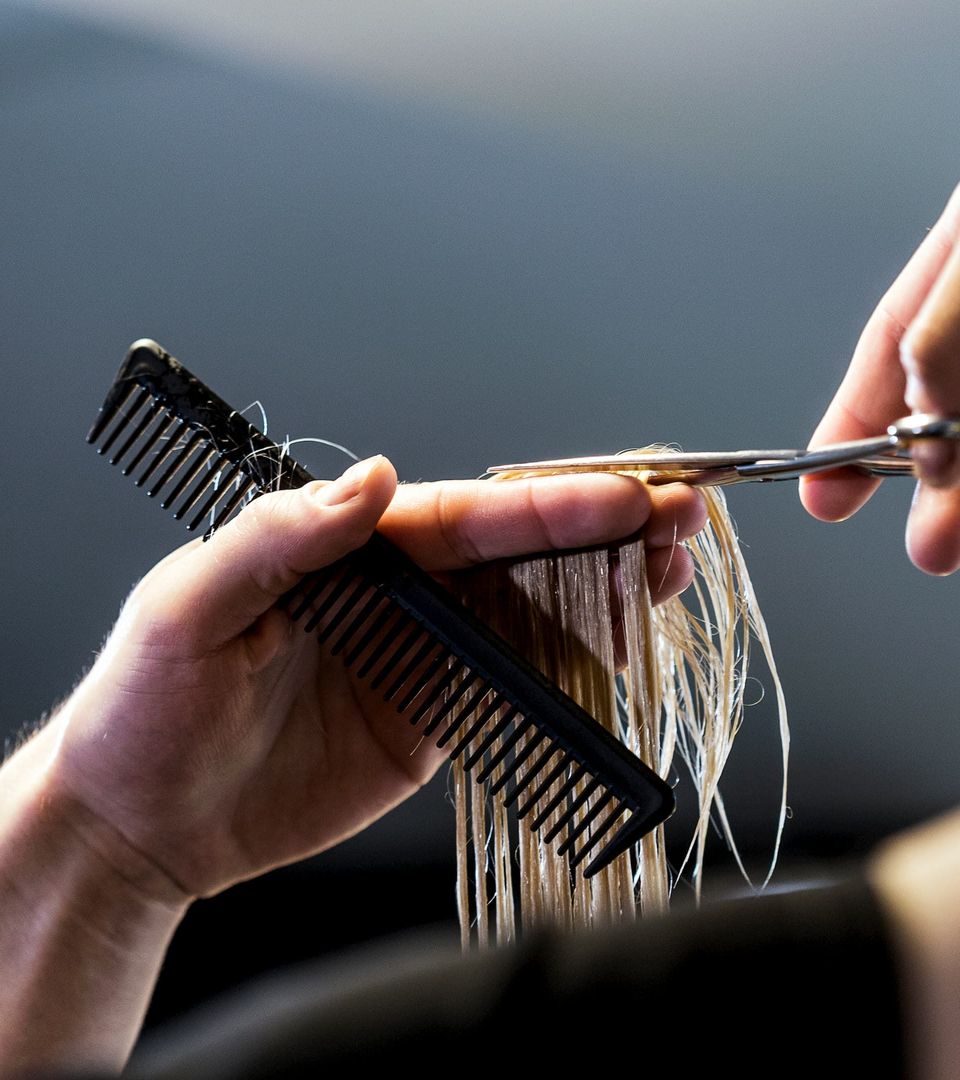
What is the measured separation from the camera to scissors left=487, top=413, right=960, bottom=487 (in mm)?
525

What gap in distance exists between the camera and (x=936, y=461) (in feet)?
1.73

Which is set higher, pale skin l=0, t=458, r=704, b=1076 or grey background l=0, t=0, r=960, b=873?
grey background l=0, t=0, r=960, b=873

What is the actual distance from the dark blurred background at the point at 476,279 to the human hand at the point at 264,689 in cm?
69

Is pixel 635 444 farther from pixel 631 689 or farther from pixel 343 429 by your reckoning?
pixel 631 689

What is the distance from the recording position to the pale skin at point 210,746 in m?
0.66

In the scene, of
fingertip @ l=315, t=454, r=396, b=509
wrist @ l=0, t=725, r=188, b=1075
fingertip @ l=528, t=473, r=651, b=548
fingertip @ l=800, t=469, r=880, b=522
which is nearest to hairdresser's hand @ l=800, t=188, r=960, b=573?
fingertip @ l=800, t=469, r=880, b=522

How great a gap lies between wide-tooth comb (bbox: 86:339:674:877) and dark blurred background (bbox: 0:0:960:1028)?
0.83m

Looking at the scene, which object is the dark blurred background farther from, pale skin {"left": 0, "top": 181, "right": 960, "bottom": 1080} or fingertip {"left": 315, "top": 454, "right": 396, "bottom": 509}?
fingertip {"left": 315, "top": 454, "right": 396, "bottom": 509}

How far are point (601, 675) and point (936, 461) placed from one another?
258 mm

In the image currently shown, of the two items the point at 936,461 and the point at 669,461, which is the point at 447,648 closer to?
the point at 669,461

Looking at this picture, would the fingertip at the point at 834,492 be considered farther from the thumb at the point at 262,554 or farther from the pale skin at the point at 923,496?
the thumb at the point at 262,554

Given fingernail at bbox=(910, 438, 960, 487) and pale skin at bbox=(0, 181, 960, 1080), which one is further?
pale skin at bbox=(0, 181, 960, 1080)

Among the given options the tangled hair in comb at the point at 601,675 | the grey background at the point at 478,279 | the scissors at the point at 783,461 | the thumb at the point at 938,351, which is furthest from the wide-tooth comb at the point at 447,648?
the grey background at the point at 478,279

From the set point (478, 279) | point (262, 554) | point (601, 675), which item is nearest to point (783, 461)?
point (601, 675)
